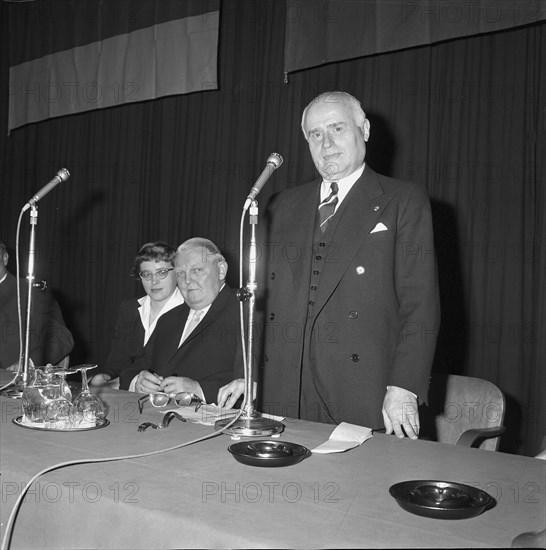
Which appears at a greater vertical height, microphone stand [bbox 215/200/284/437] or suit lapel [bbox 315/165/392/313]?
suit lapel [bbox 315/165/392/313]

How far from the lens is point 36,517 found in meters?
1.53

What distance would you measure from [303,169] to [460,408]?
2.56 m

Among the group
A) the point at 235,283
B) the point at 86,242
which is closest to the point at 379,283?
the point at 235,283

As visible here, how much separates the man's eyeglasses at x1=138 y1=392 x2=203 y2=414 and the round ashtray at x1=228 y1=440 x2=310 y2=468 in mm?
637

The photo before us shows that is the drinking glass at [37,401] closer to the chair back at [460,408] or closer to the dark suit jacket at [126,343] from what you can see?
the chair back at [460,408]

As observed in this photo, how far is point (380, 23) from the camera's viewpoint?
436cm

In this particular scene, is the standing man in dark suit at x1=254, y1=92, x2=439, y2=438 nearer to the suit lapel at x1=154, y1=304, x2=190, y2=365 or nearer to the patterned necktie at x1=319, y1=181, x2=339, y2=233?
the patterned necktie at x1=319, y1=181, x2=339, y2=233

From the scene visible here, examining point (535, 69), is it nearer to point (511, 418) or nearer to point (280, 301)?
point (511, 418)

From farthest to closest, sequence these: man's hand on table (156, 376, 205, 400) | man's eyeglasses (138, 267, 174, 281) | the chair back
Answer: man's eyeglasses (138, 267, 174, 281), man's hand on table (156, 376, 205, 400), the chair back

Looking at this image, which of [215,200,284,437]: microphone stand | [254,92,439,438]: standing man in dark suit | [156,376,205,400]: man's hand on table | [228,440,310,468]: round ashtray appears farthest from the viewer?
[156,376,205,400]: man's hand on table

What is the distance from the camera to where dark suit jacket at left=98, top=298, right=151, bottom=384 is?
4.02m

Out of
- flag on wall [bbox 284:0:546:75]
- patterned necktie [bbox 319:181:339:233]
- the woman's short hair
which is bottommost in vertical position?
the woman's short hair

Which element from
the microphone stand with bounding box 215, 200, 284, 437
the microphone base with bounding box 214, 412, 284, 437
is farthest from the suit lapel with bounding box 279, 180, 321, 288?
the microphone base with bounding box 214, 412, 284, 437

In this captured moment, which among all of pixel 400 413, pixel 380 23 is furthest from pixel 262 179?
pixel 380 23
